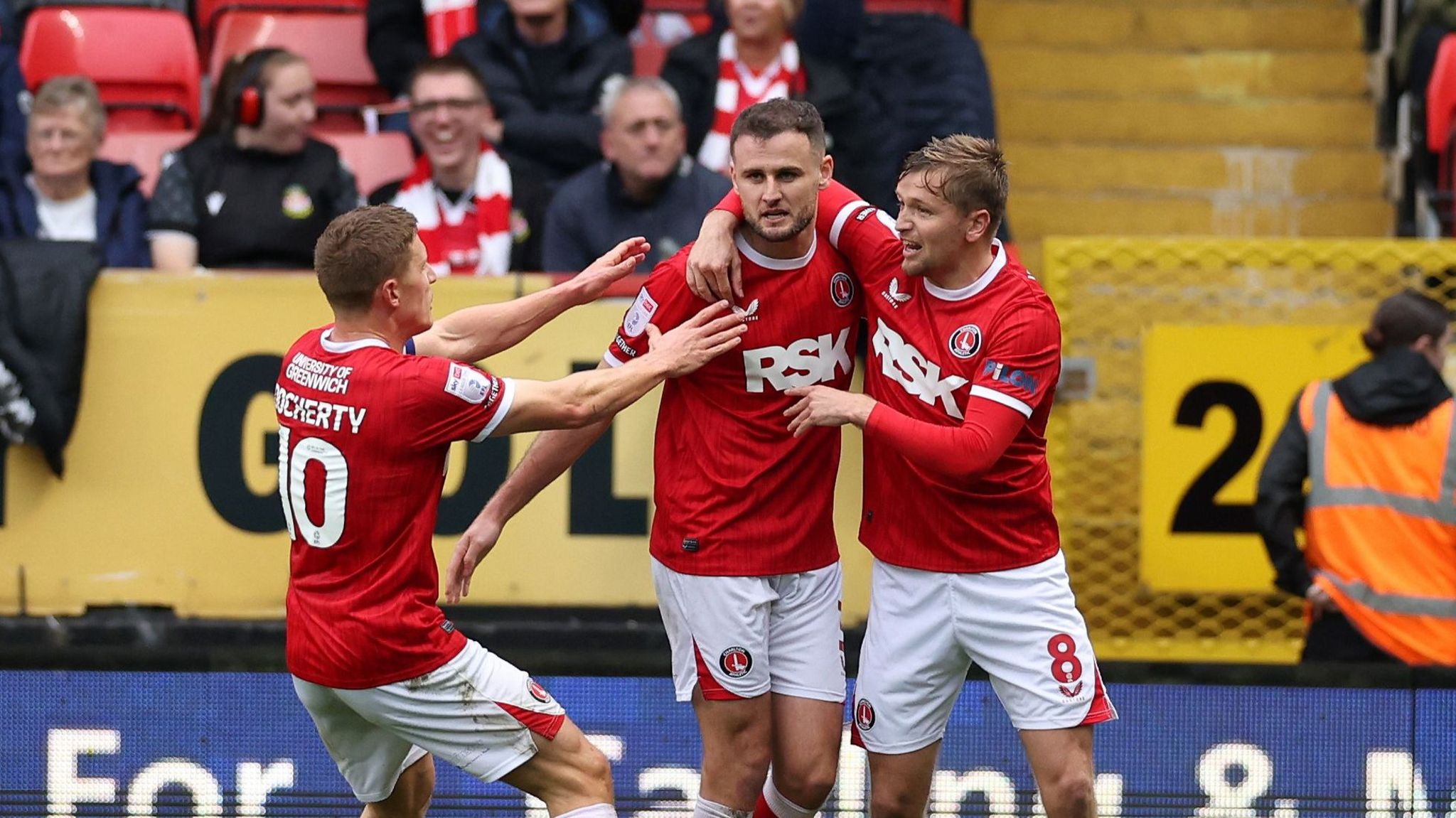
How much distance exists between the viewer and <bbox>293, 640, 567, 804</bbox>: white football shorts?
4562 millimetres

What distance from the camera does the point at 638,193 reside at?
291 inches

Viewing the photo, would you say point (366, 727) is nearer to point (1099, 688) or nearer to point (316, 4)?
point (1099, 688)

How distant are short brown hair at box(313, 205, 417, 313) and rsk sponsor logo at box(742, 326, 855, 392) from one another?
954 millimetres

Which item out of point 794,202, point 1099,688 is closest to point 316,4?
point 794,202

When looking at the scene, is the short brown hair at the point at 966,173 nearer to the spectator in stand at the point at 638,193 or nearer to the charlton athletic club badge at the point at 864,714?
the charlton athletic club badge at the point at 864,714

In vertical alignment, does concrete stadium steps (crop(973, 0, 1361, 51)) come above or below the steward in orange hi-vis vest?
above

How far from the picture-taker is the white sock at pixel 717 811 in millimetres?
5008

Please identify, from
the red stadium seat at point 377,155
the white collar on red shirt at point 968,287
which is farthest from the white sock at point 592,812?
the red stadium seat at point 377,155

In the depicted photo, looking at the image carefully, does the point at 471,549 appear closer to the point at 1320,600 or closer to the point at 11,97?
the point at 1320,600

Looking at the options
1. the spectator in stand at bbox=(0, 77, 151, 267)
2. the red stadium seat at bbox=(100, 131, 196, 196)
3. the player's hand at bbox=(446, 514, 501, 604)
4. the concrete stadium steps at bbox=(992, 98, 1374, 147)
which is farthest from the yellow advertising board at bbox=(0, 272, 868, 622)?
the concrete stadium steps at bbox=(992, 98, 1374, 147)

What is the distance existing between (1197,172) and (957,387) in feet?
18.5

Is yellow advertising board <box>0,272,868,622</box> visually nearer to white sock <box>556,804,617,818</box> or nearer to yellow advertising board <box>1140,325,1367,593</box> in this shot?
yellow advertising board <box>1140,325,1367,593</box>

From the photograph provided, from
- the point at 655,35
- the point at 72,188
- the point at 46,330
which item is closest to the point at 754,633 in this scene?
the point at 46,330

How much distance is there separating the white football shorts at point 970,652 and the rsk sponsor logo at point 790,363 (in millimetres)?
541
